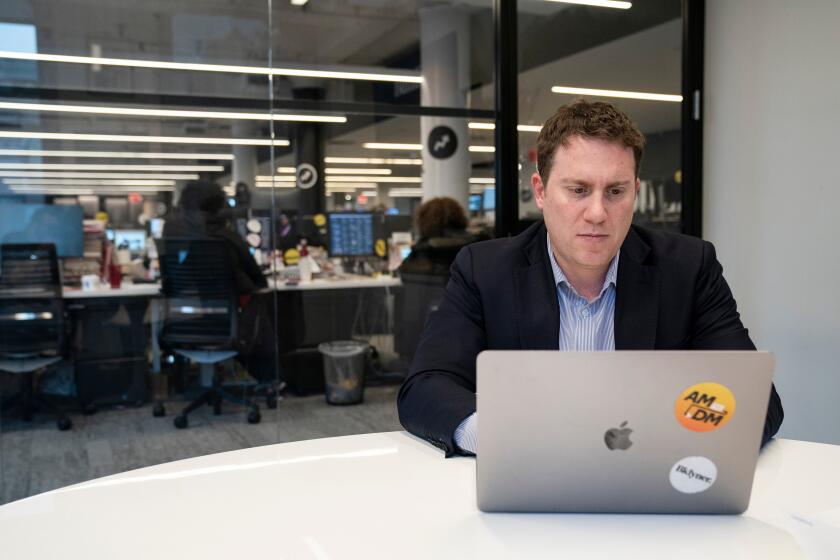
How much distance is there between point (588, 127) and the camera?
1.63m

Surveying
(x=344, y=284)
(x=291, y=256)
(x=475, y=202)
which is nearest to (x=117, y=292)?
(x=291, y=256)

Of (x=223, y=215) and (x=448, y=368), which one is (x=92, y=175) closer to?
(x=223, y=215)

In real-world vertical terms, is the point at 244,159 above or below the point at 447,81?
below

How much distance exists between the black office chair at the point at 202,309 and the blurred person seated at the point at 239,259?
0.13 feet

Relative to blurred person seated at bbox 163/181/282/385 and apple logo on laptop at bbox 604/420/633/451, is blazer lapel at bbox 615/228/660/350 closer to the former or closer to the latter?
apple logo on laptop at bbox 604/420/633/451

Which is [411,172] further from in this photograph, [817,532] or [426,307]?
[817,532]

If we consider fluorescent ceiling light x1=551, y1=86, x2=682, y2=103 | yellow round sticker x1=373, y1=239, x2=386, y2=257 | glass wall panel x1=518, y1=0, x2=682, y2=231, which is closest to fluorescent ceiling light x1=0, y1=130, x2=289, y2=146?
yellow round sticker x1=373, y1=239, x2=386, y2=257

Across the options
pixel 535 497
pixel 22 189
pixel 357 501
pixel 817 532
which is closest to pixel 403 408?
pixel 357 501

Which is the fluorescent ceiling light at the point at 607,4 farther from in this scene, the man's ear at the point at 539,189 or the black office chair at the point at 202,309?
the man's ear at the point at 539,189

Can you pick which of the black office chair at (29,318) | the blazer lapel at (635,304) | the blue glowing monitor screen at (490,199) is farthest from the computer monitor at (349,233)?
the blazer lapel at (635,304)

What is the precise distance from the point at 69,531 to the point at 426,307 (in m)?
3.66

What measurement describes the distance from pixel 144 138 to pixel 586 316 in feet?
10.3

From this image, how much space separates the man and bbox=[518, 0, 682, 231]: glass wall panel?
255 centimetres

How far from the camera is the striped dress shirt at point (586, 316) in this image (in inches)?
71.4
